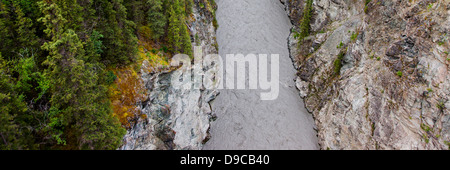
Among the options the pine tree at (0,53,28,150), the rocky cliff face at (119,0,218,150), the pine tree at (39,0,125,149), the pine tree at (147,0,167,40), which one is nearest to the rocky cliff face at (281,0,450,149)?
the rocky cliff face at (119,0,218,150)

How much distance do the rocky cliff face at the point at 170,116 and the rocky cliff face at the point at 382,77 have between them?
44.3 feet

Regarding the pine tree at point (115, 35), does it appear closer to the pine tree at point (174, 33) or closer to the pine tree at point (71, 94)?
the pine tree at point (71, 94)

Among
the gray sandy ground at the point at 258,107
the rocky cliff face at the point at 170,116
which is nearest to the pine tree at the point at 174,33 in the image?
the rocky cliff face at the point at 170,116

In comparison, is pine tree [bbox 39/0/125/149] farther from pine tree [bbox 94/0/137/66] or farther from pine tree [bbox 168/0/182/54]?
pine tree [bbox 168/0/182/54]

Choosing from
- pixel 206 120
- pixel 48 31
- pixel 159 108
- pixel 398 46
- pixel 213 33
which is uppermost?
pixel 48 31

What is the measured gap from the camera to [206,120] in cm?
2552

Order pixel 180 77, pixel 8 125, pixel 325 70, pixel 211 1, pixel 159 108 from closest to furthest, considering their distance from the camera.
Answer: pixel 8 125, pixel 159 108, pixel 180 77, pixel 325 70, pixel 211 1

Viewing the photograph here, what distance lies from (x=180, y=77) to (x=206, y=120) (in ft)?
20.2

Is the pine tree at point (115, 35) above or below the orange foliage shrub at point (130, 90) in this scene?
above

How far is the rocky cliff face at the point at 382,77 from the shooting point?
55.4 ft

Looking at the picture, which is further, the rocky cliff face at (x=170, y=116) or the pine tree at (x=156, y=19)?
the pine tree at (x=156, y=19)

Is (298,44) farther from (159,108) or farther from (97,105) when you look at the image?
(97,105)
